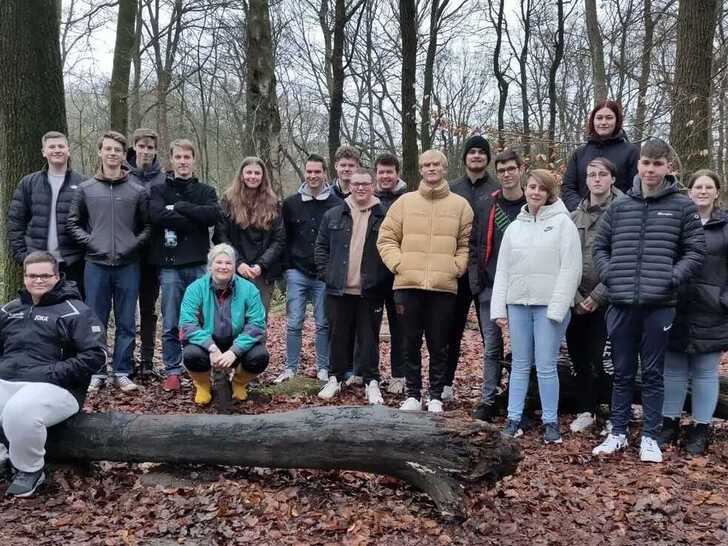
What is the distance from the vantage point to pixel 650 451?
4969 millimetres

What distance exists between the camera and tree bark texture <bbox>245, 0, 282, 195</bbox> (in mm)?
9656

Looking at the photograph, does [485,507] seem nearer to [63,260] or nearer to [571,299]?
[571,299]

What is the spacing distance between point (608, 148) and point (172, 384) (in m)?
4.90

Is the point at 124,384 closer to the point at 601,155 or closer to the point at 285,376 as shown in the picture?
the point at 285,376

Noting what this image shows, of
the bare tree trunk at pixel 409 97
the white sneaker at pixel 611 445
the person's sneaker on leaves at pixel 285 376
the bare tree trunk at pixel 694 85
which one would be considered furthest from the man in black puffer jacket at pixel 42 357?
the bare tree trunk at pixel 694 85

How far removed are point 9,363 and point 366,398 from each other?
3.26 metres

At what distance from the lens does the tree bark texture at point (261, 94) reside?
966 cm

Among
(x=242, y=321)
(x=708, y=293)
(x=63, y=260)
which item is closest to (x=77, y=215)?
(x=63, y=260)

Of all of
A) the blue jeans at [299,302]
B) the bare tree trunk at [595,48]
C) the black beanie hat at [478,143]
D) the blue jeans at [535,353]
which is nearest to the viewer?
the blue jeans at [535,353]

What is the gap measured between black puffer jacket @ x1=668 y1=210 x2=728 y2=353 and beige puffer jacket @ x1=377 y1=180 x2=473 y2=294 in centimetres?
188

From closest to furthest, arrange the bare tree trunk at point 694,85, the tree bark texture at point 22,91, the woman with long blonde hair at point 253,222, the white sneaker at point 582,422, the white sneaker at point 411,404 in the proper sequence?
the white sneaker at point 582,422
the white sneaker at point 411,404
the woman with long blonde hair at point 253,222
the tree bark texture at point 22,91
the bare tree trunk at point 694,85

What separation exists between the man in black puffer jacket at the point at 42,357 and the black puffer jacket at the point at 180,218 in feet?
5.46

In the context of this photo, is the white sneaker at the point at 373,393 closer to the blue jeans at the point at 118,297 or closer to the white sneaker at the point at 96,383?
the blue jeans at the point at 118,297

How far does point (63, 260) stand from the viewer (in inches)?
247
